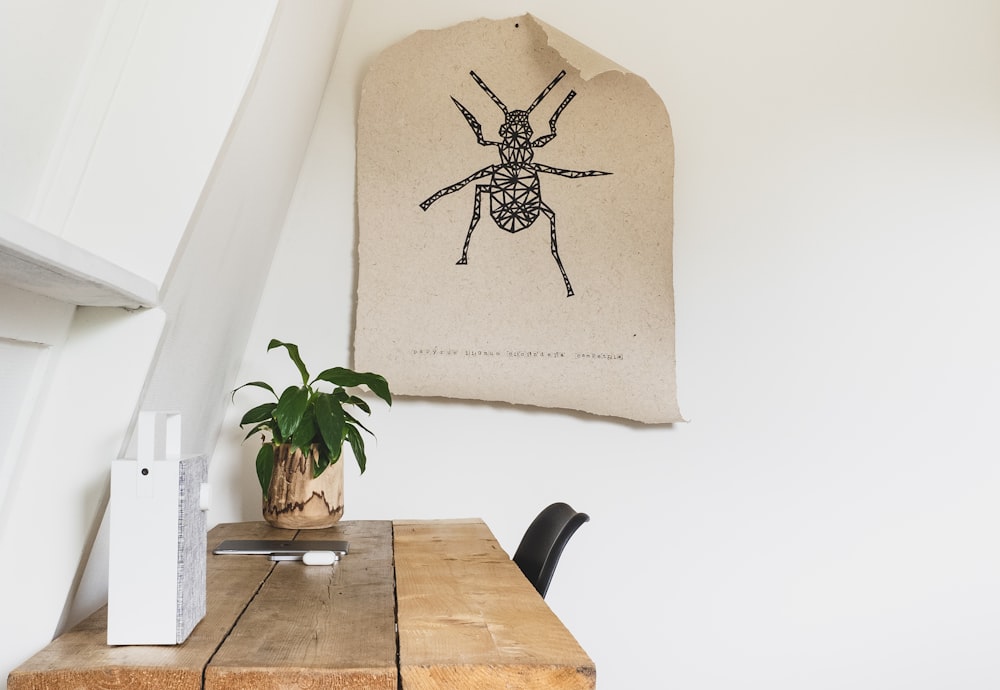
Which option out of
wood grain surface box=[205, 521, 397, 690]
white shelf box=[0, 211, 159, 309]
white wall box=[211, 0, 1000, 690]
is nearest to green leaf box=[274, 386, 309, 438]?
wood grain surface box=[205, 521, 397, 690]

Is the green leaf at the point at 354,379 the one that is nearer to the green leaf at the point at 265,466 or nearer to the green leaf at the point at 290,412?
the green leaf at the point at 290,412

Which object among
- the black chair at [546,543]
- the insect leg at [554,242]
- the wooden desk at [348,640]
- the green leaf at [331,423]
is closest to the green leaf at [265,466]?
the green leaf at [331,423]

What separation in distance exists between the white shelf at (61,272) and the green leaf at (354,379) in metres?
0.82

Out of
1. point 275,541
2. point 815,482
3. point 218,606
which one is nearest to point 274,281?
point 275,541

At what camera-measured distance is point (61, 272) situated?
26.6 inches

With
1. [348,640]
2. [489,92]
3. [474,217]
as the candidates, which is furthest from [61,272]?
[489,92]

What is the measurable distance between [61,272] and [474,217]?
1.54 meters

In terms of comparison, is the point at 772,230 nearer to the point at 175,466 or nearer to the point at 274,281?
the point at 274,281

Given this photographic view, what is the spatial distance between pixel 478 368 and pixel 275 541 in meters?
0.71

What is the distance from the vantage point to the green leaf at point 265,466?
171cm

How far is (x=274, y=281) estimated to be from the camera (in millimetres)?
2135

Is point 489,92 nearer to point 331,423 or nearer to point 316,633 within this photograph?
point 331,423

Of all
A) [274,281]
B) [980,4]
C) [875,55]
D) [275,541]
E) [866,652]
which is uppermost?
[980,4]

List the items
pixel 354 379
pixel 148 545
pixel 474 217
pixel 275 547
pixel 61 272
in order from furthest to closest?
pixel 474 217 → pixel 354 379 → pixel 275 547 → pixel 148 545 → pixel 61 272
